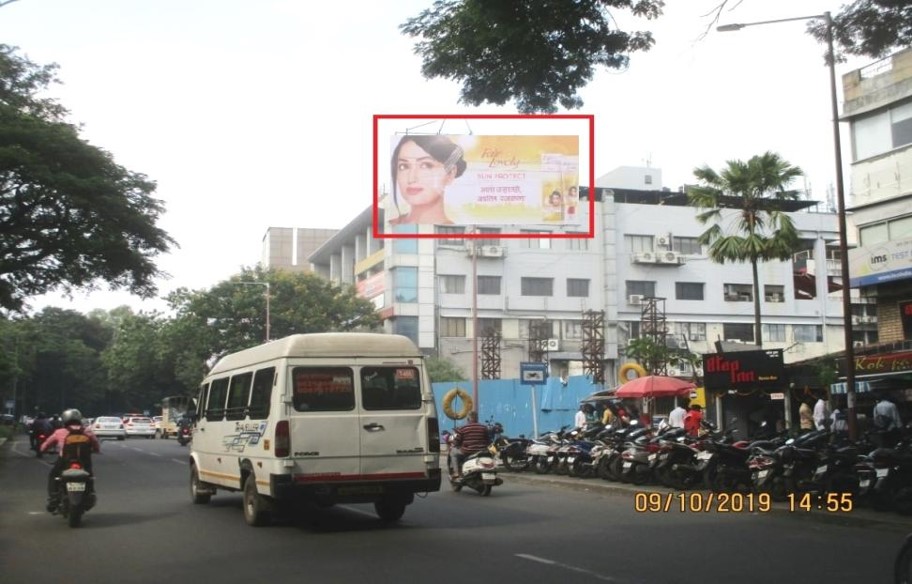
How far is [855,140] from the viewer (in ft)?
89.0

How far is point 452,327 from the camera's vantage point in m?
62.2

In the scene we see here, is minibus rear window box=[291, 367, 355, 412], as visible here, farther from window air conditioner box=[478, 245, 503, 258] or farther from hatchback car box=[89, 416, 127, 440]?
window air conditioner box=[478, 245, 503, 258]

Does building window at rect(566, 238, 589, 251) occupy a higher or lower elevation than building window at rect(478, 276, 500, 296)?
higher

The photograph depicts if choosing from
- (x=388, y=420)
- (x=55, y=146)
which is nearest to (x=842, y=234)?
(x=388, y=420)

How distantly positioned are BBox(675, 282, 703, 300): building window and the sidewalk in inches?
1823

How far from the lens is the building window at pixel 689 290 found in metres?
65.8

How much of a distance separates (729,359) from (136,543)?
1766 cm

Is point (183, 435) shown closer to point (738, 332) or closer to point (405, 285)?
point (405, 285)

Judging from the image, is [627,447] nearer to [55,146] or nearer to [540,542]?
[540,542]

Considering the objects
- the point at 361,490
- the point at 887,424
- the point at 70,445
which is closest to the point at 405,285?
the point at 887,424

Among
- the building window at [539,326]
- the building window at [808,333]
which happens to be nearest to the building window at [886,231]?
the building window at [539,326]

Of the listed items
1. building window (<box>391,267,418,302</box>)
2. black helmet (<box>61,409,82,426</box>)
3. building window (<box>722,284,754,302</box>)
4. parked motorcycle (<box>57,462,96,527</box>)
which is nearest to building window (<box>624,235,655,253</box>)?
building window (<box>722,284,754,302</box>)

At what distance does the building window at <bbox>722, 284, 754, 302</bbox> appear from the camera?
219ft
